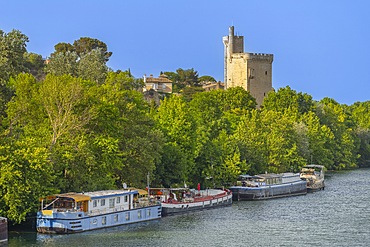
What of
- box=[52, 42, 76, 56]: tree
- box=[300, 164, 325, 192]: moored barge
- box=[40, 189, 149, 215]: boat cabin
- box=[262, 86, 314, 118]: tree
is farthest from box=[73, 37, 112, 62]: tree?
box=[40, 189, 149, 215]: boat cabin

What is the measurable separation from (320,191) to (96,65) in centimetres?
2671

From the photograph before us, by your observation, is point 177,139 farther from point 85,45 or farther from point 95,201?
point 85,45

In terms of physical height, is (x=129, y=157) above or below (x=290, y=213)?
above

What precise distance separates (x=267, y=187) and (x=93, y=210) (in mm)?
26808

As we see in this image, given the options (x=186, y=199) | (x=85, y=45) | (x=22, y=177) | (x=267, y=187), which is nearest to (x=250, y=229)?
(x=186, y=199)

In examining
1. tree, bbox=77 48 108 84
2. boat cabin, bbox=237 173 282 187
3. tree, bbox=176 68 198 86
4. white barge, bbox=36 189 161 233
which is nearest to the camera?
white barge, bbox=36 189 161 233

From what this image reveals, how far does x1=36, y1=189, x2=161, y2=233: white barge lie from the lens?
48.8 meters

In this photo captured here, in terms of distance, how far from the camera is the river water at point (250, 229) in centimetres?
4706

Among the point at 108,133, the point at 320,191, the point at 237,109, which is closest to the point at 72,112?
the point at 108,133

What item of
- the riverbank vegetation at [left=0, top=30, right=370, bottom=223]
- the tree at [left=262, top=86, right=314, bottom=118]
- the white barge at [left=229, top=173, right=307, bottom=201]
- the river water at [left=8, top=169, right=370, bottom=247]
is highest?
the tree at [left=262, top=86, right=314, bottom=118]

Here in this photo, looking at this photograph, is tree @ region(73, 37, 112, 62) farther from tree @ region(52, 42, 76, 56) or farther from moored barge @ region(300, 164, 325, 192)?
moored barge @ region(300, 164, 325, 192)

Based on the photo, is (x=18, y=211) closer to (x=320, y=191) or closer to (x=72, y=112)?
(x=72, y=112)

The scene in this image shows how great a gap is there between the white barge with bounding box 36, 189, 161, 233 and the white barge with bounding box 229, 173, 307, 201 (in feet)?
55.9

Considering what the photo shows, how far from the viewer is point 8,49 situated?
198ft
